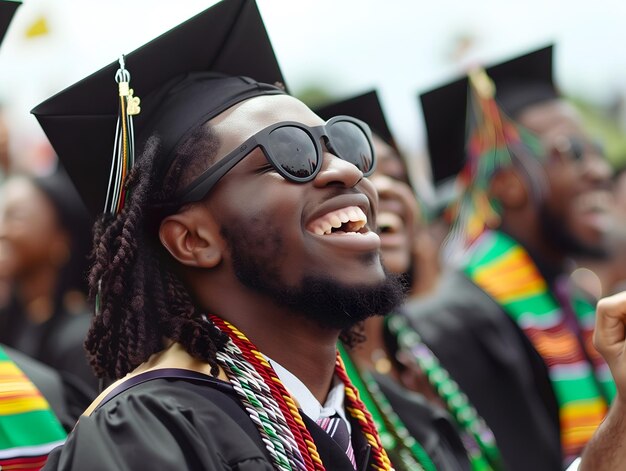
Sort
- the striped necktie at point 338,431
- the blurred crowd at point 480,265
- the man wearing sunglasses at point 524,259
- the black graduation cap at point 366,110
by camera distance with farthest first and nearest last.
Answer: the man wearing sunglasses at point 524,259 → the black graduation cap at point 366,110 → the blurred crowd at point 480,265 → the striped necktie at point 338,431

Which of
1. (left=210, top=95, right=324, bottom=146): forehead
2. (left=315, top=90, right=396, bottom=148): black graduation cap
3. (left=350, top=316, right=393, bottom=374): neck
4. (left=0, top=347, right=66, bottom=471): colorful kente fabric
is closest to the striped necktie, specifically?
(left=210, top=95, right=324, bottom=146): forehead

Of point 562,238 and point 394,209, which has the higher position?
point 394,209

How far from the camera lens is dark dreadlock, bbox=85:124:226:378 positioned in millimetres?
2484

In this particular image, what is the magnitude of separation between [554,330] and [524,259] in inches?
19.6

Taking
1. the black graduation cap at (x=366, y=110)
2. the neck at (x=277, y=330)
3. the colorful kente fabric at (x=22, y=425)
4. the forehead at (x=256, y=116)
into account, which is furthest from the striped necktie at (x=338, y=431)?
the black graduation cap at (x=366, y=110)

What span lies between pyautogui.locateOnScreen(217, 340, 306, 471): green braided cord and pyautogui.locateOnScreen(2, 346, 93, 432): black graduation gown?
3.38 feet

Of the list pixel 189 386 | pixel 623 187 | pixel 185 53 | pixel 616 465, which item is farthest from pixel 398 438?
pixel 623 187

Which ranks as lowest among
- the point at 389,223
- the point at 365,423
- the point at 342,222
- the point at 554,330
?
the point at 554,330

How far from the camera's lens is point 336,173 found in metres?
2.53

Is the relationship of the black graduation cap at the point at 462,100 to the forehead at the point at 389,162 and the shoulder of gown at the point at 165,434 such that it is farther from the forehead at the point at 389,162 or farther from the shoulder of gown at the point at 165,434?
the shoulder of gown at the point at 165,434

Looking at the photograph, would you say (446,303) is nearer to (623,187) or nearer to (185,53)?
(185,53)

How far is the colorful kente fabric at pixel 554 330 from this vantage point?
17.3 feet

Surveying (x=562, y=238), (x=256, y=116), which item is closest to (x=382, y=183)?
(x=562, y=238)

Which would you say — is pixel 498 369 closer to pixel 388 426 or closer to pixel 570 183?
pixel 570 183
